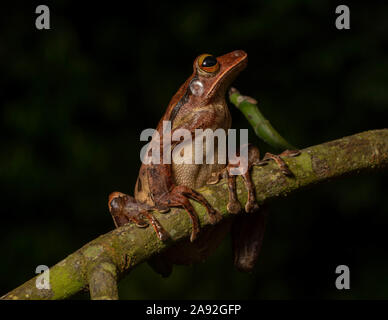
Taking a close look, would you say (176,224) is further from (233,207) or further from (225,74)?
(225,74)

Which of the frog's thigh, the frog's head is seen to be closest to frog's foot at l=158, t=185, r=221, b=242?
the frog's thigh

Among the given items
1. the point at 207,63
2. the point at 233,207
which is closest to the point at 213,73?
the point at 207,63

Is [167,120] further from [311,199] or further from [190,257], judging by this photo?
[311,199]

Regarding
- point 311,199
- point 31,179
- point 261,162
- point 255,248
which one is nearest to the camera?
point 261,162

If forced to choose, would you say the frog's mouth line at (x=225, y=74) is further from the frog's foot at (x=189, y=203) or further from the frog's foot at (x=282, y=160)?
the frog's foot at (x=189, y=203)

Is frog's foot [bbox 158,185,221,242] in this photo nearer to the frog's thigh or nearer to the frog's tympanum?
the frog's tympanum

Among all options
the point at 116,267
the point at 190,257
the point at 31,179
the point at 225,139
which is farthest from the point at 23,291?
the point at 31,179

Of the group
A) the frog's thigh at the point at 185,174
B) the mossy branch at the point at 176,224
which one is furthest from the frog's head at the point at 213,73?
the mossy branch at the point at 176,224

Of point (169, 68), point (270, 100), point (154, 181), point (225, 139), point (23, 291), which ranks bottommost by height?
point (23, 291)
